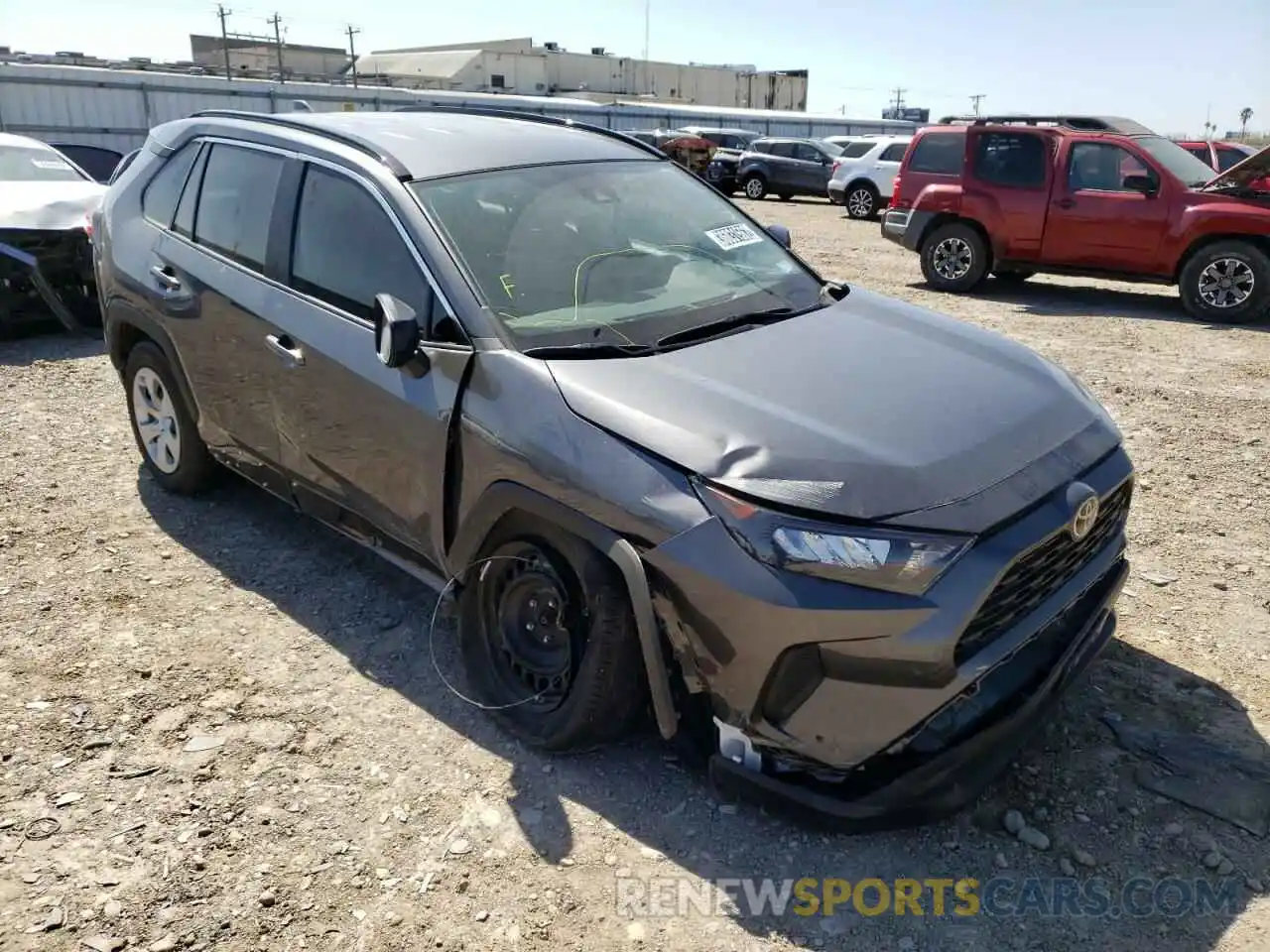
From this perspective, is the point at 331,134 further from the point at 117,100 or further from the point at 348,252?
the point at 117,100

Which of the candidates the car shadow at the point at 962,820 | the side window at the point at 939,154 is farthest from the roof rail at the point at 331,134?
the side window at the point at 939,154

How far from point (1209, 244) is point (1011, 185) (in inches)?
82.2

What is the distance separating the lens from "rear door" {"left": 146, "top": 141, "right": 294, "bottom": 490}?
3906 mm

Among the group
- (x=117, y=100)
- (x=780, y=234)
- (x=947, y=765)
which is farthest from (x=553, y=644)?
(x=117, y=100)

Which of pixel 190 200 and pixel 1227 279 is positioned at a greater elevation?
pixel 190 200

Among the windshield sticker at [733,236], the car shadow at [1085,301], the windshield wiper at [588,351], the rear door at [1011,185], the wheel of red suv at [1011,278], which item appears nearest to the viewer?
the windshield wiper at [588,351]

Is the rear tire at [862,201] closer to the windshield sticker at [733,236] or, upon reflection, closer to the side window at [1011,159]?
the side window at [1011,159]

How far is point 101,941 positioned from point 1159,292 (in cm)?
1234

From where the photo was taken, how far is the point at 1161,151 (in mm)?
10430

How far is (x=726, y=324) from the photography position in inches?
131

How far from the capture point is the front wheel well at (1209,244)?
948cm

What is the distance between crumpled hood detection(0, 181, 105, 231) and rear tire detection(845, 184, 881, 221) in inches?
572

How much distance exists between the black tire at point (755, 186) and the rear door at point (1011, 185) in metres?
12.8

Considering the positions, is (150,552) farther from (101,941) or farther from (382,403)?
(101,941)
